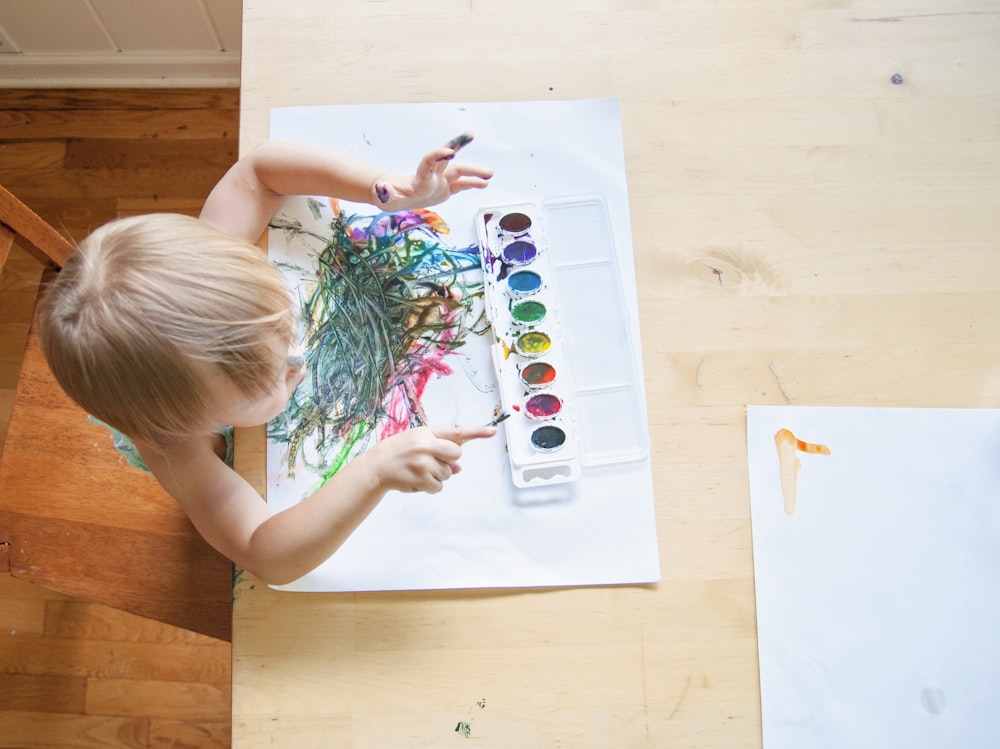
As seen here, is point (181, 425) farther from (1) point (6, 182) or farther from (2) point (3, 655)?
(1) point (6, 182)

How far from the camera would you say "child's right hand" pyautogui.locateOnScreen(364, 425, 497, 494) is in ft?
1.96

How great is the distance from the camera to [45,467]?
0.74 metres

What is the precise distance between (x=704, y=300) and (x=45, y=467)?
67 cm

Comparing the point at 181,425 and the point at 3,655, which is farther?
the point at 3,655

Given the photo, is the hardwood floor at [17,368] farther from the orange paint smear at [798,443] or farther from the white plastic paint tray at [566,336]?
the orange paint smear at [798,443]

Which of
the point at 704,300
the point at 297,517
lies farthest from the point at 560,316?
the point at 297,517

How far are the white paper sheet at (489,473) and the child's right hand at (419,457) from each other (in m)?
0.05

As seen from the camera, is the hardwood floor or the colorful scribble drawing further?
the hardwood floor

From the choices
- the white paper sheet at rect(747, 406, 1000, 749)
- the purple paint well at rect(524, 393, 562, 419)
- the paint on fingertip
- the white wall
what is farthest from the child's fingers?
the white wall

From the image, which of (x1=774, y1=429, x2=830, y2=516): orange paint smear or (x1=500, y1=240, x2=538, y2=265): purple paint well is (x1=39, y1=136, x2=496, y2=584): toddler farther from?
(x1=774, y1=429, x2=830, y2=516): orange paint smear

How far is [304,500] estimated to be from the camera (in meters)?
0.63

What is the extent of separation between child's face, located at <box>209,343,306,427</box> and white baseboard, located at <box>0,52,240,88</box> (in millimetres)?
867

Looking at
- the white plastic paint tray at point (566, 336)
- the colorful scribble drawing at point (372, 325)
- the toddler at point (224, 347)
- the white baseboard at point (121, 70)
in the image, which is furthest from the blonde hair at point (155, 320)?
the white baseboard at point (121, 70)

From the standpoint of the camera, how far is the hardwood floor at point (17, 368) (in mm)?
1120
